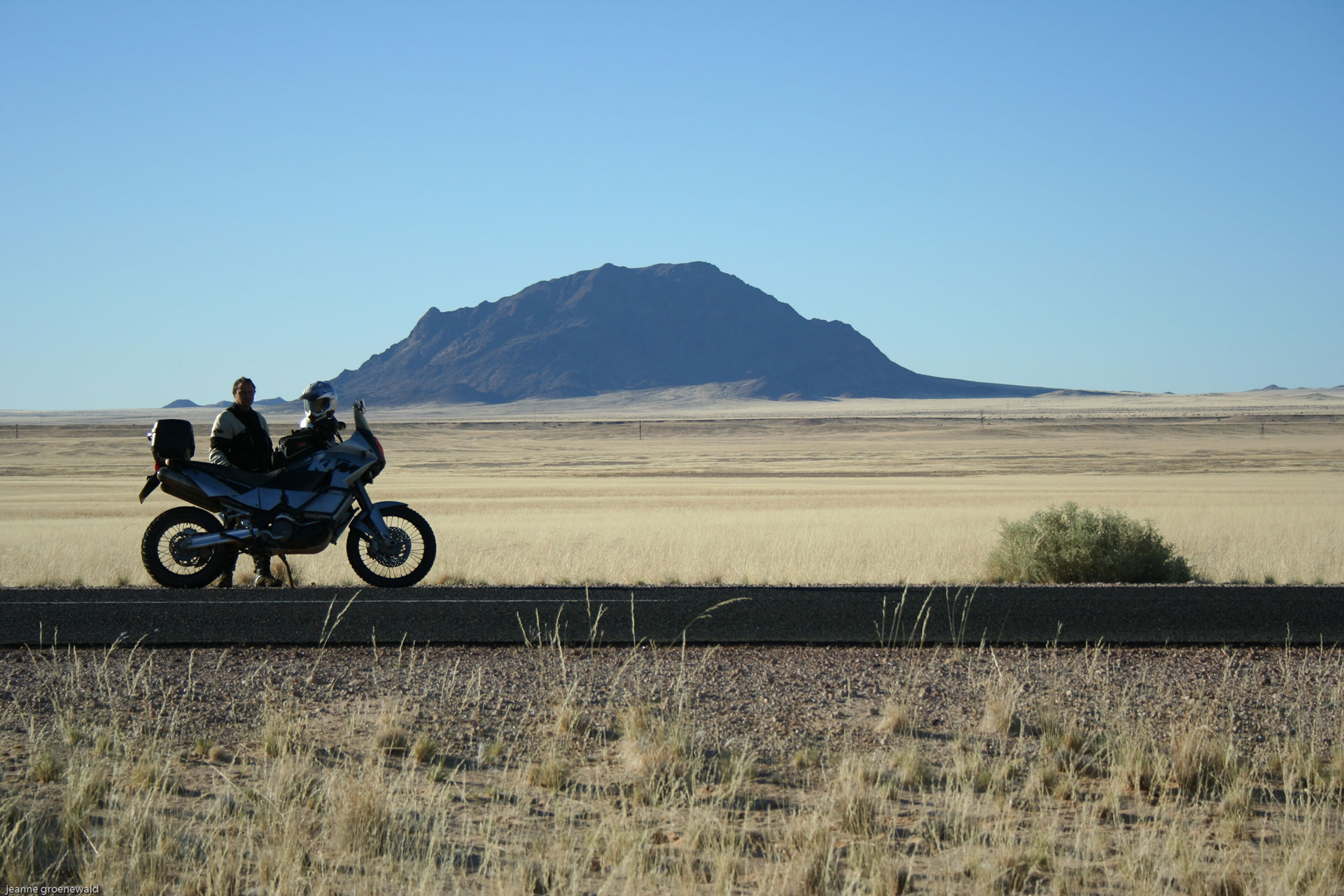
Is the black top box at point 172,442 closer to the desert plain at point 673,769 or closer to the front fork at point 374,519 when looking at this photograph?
the front fork at point 374,519

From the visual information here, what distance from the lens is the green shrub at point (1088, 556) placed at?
14.3 metres

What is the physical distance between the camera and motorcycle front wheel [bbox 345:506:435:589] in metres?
11.2

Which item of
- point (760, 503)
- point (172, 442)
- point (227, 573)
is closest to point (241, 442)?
point (172, 442)

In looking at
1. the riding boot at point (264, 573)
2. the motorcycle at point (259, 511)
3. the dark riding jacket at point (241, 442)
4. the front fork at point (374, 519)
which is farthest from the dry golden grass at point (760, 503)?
the dark riding jacket at point (241, 442)

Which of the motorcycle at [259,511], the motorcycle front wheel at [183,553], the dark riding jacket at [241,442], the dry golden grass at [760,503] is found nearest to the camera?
the motorcycle at [259,511]

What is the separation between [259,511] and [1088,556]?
34.7ft

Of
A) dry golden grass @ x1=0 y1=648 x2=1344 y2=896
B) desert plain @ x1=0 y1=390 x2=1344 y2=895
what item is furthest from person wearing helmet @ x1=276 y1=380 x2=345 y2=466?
dry golden grass @ x1=0 y1=648 x2=1344 y2=896

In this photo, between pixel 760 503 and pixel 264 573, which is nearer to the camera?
pixel 264 573

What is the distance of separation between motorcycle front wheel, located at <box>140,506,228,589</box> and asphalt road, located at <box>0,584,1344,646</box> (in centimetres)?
34

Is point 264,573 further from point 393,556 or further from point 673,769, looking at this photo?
point 673,769

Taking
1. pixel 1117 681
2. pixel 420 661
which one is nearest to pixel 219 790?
pixel 420 661

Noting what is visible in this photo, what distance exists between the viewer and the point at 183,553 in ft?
35.9

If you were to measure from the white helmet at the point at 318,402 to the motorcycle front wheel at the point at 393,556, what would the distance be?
1.27 m

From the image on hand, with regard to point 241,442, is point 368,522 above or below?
below
